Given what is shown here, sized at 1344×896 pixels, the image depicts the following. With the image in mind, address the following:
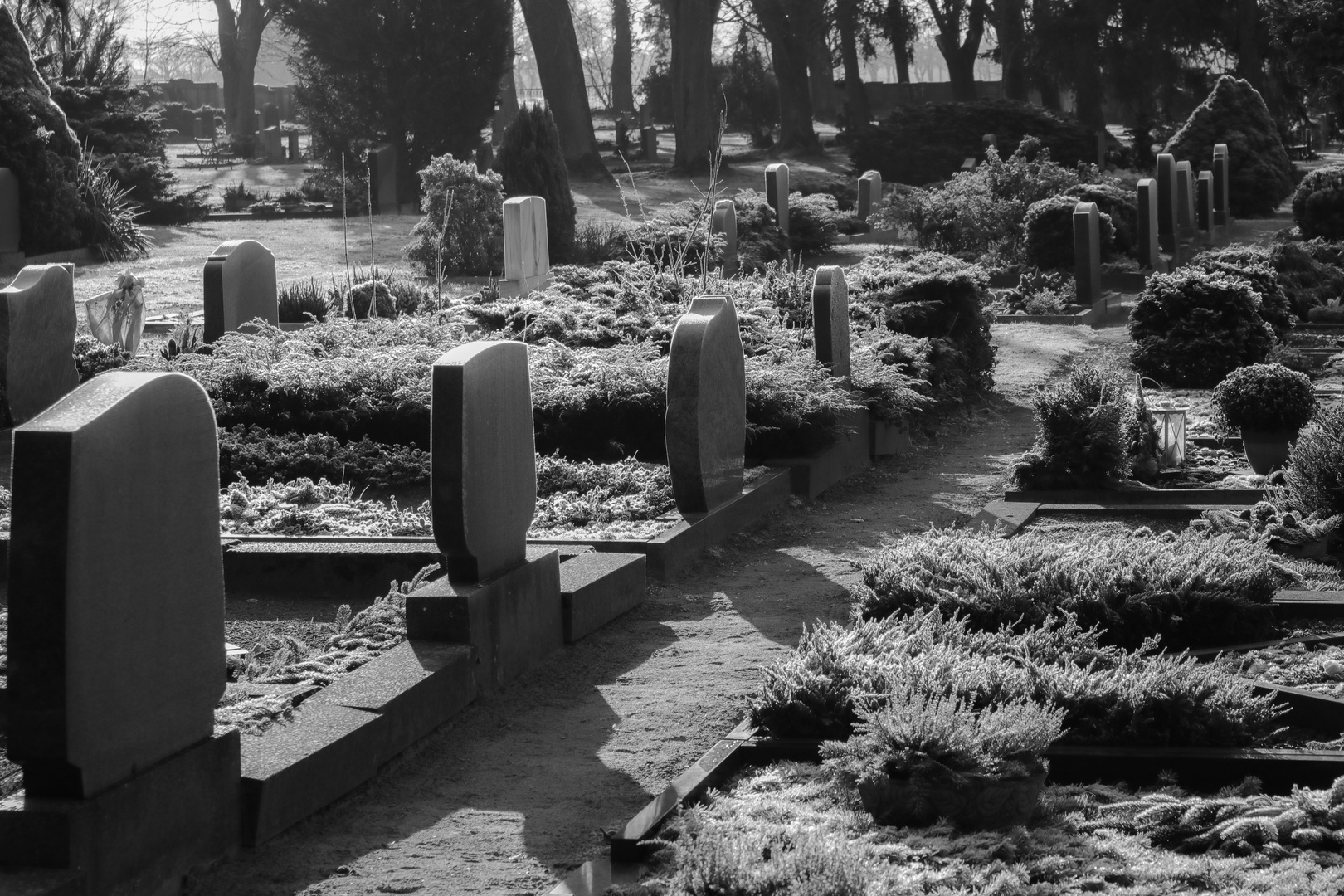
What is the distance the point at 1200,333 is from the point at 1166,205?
10704mm

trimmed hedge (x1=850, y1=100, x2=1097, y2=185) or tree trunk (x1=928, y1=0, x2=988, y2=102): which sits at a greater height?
tree trunk (x1=928, y1=0, x2=988, y2=102)

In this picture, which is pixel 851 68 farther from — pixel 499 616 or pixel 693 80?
pixel 499 616

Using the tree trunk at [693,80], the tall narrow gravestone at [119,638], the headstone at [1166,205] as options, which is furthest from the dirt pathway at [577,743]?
the tree trunk at [693,80]

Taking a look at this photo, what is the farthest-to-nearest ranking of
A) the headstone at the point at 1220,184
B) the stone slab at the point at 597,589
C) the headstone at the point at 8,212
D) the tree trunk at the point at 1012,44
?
the tree trunk at the point at 1012,44, the headstone at the point at 1220,184, the headstone at the point at 8,212, the stone slab at the point at 597,589

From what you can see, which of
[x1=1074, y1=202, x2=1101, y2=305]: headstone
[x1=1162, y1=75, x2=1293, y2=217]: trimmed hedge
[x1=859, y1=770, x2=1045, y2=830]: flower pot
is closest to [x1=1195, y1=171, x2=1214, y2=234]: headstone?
[x1=1162, y1=75, x2=1293, y2=217]: trimmed hedge

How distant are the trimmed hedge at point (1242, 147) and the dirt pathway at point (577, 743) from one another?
24.2 m

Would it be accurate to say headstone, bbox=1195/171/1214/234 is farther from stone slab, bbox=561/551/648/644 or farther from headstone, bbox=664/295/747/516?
stone slab, bbox=561/551/648/644

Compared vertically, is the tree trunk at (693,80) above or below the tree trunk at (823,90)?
below

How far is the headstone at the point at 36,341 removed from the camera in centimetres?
1130

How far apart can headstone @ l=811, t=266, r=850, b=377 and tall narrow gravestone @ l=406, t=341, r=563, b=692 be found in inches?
184

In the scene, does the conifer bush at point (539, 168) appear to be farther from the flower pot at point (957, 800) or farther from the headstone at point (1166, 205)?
the flower pot at point (957, 800)

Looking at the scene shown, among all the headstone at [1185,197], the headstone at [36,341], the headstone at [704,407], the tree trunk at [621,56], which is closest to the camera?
the headstone at [704,407]

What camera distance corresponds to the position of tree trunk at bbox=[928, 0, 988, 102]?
47594 mm

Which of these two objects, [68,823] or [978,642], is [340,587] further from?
[68,823]
